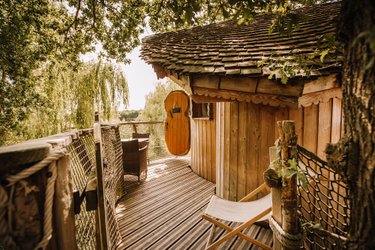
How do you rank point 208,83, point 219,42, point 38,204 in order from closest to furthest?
point 38,204 → point 208,83 → point 219,42

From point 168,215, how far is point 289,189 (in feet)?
10.1

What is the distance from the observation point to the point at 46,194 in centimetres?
85

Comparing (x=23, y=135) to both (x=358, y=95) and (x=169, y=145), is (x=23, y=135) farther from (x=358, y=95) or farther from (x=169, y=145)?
(x=358, y=95)

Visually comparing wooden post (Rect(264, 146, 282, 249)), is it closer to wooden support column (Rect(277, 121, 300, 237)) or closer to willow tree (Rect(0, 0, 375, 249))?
wooden support column (Rect(277, 121, 300, 237))

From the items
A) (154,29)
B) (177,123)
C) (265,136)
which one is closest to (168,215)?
(265,136)

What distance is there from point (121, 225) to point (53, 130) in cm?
700

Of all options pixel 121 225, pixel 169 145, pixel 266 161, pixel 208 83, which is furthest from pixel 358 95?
pixel 169 145

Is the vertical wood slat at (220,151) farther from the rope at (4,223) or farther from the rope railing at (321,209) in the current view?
the rope at (4,223)

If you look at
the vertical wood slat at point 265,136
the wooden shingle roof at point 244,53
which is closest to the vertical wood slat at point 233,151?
the vertical wood slat at point 265,136

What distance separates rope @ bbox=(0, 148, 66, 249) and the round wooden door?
21.8 feet

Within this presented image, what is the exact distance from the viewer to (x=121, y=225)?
12.2ft

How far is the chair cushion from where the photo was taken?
2.65 meters

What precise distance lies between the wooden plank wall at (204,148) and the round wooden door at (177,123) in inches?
34.6

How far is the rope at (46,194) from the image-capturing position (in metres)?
0.71
